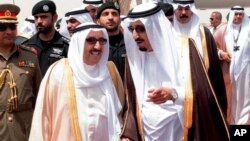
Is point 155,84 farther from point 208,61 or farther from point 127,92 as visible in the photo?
point 208,61

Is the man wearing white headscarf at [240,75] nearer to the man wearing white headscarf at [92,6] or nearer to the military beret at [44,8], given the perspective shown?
the man wearing white headscarf at [92,6]

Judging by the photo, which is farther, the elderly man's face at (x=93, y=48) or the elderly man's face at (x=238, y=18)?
the elderly man's face at (x=238, y=18)

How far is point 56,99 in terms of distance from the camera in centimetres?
546

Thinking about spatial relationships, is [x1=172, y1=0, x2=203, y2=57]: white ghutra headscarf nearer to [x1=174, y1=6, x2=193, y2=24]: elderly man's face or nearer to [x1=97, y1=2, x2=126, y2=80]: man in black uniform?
[x1=174, y1=6, x2=193, y2=24]: elderly man's face

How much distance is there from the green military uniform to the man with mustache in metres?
1.39

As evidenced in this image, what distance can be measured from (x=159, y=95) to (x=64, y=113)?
822 mm

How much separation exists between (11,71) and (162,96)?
1.59 meters

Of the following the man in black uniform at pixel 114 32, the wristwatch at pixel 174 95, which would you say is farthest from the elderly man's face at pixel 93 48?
the man in black uniform at pixel 114 32

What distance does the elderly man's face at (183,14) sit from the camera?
8.41 meters

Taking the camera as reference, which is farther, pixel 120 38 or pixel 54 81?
pixel 120 38

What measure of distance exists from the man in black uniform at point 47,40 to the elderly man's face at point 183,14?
61.6 inches

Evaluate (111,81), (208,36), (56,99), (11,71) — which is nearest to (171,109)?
(111,81)

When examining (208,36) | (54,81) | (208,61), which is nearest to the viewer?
(54,81)

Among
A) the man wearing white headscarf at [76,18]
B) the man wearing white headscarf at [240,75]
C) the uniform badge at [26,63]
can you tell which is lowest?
the man wearing white headscarf at [240,75]
